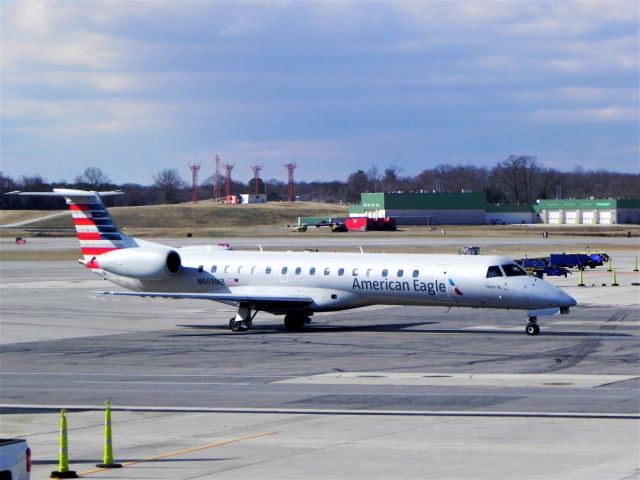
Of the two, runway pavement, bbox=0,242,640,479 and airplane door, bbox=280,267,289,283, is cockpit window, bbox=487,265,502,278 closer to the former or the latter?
runway pavement, bbox=0,242,640,479

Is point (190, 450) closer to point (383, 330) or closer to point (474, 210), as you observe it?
point (383, 330)

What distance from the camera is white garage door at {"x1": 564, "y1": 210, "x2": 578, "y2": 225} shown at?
19425cm

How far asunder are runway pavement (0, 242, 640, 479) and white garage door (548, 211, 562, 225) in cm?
15377

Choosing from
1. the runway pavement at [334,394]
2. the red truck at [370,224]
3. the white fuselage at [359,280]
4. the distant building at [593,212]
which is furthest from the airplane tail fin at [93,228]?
the distant building at [593,212]

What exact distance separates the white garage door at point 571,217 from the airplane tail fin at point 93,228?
158 m

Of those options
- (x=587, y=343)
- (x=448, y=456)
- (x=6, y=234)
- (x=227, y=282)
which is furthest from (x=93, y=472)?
(x=6, y=234)

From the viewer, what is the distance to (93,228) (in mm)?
44312

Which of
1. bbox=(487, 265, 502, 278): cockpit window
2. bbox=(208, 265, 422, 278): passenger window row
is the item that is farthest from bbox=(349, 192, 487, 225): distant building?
bbox=(487, 265, 502, 278): cockpit window

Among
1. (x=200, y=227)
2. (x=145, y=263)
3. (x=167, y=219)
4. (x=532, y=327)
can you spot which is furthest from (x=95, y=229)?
(x=167, y=219)

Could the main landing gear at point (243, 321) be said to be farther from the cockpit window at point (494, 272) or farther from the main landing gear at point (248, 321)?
the cockpit window at point (494, 272)

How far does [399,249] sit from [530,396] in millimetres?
76651

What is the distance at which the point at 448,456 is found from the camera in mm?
17312

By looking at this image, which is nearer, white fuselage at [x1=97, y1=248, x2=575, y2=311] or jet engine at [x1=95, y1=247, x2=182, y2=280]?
white fuselage at [x1=97, y1=248, x2=575, y2=311]

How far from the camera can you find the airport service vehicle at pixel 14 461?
11.6 meters
